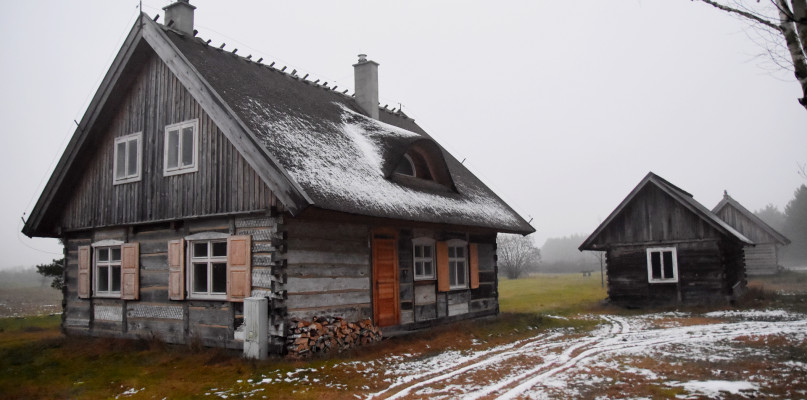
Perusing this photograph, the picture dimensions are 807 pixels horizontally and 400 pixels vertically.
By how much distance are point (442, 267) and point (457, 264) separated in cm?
143

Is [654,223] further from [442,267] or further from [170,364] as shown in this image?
[170,364]

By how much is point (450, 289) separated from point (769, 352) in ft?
26.0

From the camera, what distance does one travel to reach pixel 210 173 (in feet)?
42.2

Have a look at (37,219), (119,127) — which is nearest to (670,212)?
(119,127)

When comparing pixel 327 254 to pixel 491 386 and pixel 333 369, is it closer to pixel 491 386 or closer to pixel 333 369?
pixel 333 369

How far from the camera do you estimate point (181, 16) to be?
50.1 ft

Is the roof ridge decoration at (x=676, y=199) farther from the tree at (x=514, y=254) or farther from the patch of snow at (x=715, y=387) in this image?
the tree at (x=514, y=254)

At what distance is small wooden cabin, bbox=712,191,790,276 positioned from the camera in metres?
39.3

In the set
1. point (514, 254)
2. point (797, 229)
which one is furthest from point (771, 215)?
point (514, 254)

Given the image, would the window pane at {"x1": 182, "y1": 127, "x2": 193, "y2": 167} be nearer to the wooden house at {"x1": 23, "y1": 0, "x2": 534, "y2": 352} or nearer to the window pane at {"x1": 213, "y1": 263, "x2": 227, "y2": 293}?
Result: the wooden house at {"x1": 23, "y1": 0, "x2": 534, "y2": 352}

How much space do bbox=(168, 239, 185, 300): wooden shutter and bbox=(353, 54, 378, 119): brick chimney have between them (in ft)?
27.2

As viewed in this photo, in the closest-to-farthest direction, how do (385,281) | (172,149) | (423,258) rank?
(172,149)
(385,281)
(423,258)

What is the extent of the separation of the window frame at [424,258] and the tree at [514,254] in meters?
36.0

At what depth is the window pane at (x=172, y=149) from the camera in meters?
13.8
